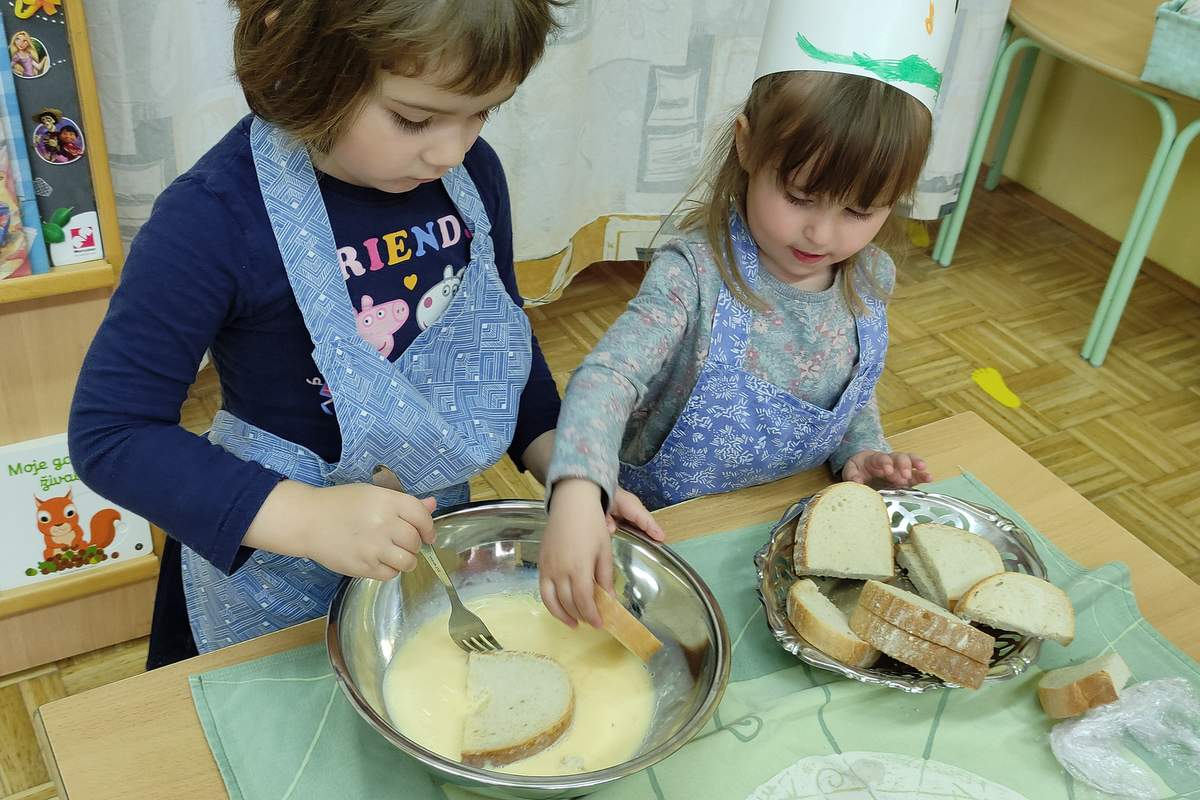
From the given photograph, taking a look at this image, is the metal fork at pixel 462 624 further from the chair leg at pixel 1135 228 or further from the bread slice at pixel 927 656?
the chair leg at pixel 1135 228

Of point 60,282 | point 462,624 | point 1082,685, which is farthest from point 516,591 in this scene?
point 60,282

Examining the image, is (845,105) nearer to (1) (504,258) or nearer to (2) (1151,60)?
(1) (504,258)

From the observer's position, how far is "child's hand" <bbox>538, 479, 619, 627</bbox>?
27.5 inches

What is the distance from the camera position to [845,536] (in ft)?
2.69

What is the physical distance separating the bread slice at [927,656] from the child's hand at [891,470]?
204 mm

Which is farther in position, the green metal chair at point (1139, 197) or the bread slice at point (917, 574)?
the green metal chair at point (1139, 197)

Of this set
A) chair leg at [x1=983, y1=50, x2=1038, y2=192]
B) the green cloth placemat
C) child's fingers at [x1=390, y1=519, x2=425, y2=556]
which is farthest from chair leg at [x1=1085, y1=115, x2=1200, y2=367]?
child's fingers at [x1=390, y1=519, x2=425, y2=556]

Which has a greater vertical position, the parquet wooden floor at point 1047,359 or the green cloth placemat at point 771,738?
the green cloth placemat at point 771,738

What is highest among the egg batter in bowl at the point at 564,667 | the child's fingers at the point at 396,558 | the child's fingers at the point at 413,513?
the child's fingers at the point at 413,513

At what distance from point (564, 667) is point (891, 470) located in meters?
0.36

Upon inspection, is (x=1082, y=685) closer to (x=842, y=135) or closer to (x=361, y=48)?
(x=842, y=135)

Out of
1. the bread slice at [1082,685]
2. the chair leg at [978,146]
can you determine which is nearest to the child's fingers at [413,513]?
the bread slice at [1082,685]

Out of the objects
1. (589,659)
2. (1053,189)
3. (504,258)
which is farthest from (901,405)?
(589,659)

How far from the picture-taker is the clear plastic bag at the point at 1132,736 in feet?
2.33
